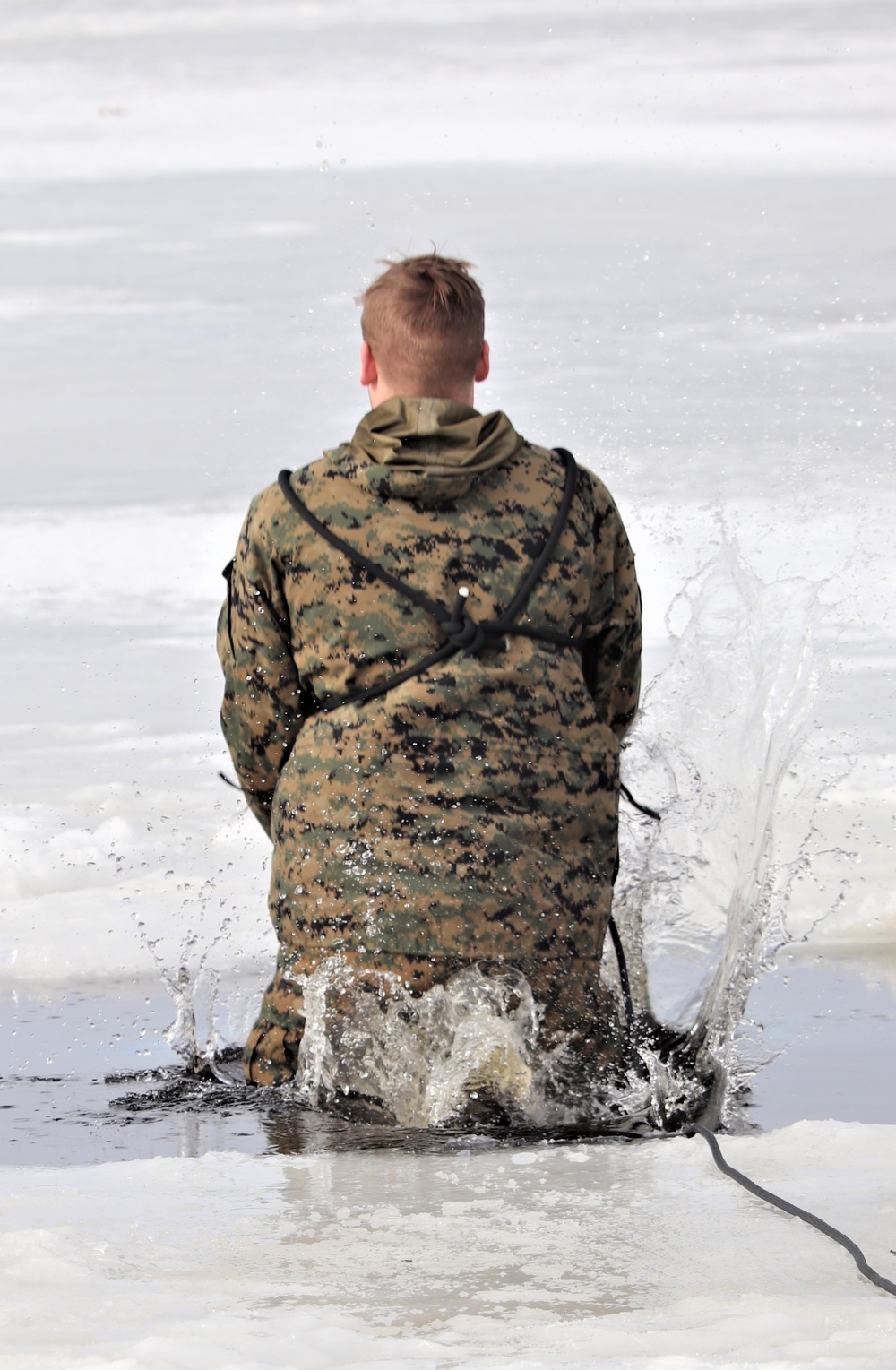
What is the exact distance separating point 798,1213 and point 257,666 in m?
1.64

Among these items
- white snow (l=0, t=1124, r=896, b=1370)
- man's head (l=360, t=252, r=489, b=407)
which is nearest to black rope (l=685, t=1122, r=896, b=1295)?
white snow (l=0, t=1124, r=896, b=1370)

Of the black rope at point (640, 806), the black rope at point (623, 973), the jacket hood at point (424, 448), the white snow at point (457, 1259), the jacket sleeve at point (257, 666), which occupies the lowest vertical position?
the white snow at point (457, 1259)

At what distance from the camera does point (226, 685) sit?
150 inches

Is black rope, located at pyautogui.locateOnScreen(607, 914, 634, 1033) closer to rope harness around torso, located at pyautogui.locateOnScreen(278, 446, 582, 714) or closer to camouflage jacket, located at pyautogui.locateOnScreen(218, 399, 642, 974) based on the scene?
camouflage jacket, located at pyautogui.locateOnScreen(218, 399, 642, 974)

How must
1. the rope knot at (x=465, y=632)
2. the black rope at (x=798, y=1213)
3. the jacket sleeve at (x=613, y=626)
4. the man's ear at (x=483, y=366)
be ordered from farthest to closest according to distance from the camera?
the jacket sleeve at (x=613, y=626)
the man's ear at (x=483, y=366)
the rope knot at (x=465, y=632)
the black rope at (x=798, y=1213)

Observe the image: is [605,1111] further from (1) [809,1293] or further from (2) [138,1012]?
(2) [138,1012]

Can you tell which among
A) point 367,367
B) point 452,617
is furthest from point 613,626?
point 367,367

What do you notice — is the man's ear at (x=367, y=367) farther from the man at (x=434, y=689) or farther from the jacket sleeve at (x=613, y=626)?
the jacket sleeve at (x=613, y=626)

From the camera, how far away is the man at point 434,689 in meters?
3.41

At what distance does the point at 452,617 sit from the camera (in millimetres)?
3422

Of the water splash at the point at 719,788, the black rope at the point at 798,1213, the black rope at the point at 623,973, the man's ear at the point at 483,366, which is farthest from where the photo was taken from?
the water splash at the point at 719,788

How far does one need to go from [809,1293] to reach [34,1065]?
117 inches

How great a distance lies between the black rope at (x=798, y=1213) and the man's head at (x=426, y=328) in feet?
5.00

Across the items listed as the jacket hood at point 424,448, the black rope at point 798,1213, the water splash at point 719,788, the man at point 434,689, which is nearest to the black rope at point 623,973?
the water splash at point 719,788
